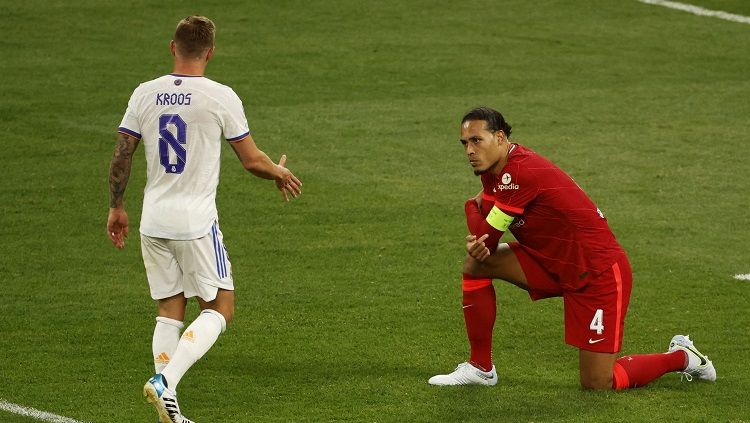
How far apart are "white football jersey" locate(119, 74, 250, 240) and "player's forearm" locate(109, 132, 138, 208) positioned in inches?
1.8

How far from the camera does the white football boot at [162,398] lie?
5863 millimetres

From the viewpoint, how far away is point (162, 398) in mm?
5867

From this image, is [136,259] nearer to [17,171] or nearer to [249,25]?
[17,171]

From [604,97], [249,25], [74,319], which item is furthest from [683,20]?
[74,319]

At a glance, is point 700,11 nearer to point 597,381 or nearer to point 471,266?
point 471,266

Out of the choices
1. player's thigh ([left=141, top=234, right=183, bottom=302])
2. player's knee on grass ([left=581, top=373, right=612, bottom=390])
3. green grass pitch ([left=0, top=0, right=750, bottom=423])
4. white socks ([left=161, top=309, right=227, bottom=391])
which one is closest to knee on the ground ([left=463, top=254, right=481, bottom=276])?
green grass pitch ([left=0, top=0, right=750, bottom=423])

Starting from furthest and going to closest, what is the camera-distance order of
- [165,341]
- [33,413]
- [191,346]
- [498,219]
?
1. [498,219]
2. [33,413]
3. [165,341]
4. [191,346]

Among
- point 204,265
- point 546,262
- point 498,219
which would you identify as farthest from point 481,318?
point 204,265

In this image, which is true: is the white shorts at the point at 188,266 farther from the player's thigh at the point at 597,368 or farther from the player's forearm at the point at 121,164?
the player's thigh at the point at 597,368

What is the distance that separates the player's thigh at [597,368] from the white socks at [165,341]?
2.11 metres

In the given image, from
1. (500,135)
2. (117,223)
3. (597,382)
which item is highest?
(500,135)

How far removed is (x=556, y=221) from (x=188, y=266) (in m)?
1.95

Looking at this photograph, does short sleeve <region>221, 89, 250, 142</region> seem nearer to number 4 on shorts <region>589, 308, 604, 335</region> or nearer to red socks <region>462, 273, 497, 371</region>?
red socks <region>462, 273, 497, 371</region>

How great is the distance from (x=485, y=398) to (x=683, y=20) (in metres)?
12.2
